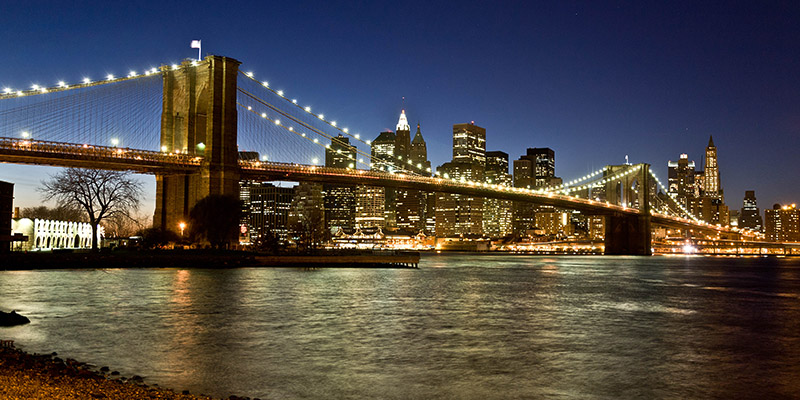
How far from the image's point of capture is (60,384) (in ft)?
30.6

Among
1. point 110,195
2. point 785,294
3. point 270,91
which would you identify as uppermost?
point 270,91

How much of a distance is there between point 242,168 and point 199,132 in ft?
15.7

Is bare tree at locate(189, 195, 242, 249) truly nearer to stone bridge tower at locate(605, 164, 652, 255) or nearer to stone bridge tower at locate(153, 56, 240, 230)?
stone bridge tower at locate(153, 56, 240, 230)

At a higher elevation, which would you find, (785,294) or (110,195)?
(110,195)

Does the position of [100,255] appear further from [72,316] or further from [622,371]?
[622,371]

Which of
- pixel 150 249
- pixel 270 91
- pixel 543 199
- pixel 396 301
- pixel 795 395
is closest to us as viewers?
pixel 795 395

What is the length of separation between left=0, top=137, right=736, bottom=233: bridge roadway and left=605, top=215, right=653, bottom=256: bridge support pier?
1001cm

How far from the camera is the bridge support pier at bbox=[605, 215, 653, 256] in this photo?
102 meters

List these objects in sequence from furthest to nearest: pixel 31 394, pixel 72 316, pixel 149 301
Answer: pixel 149 301 < pixel 72 316 < pixel 31 394

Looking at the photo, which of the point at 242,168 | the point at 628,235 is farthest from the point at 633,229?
the point at 242,168

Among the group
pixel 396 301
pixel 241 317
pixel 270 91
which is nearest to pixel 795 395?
pixel 241 317

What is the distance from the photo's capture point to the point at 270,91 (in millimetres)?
71750

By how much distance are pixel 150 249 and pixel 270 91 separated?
84.6 ft

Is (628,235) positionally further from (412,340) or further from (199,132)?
(412,340)
